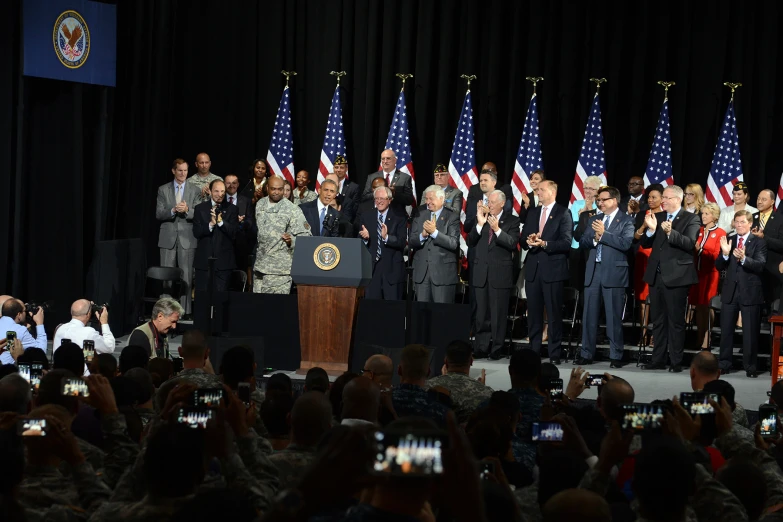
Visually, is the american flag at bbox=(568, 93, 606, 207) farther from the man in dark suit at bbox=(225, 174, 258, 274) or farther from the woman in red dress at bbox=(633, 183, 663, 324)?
the man in dark suit at bbox=(225, 174, 258, 274)

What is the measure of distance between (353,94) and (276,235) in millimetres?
3761

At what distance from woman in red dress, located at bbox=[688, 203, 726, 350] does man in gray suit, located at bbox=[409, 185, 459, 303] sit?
2.40 metres

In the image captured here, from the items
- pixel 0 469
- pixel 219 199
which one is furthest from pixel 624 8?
pixel 0 469

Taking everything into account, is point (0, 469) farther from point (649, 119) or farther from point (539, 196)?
point (649, 119)

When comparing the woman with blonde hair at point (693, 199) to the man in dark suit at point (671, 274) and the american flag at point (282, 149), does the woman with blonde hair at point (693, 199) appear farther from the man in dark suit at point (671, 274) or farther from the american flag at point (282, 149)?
Answer: the american flag at point (282, 149)

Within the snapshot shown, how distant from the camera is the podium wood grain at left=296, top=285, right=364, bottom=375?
364 inches

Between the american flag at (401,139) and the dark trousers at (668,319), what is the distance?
380 cm

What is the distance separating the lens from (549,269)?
10.3m

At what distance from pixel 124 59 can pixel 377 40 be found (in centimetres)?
324

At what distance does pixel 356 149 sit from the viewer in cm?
1381

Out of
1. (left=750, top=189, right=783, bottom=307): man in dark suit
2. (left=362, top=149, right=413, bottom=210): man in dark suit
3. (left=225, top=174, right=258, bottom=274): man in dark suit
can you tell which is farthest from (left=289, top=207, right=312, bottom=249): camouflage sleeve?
(left=750, top=189, right=783, bottom=307): man in dark suit

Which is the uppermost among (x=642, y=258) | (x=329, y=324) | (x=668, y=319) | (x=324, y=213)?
(x=324, y=213)

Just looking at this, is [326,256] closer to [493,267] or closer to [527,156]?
[493,267]

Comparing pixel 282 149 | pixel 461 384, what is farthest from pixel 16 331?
pixel 282 149
